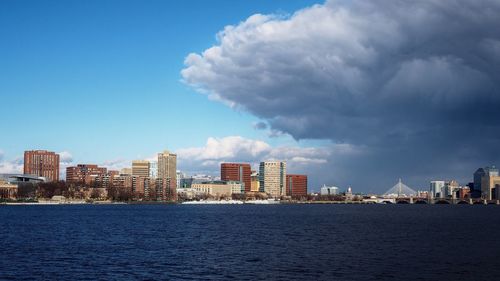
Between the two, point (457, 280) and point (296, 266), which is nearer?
point (457, 280)

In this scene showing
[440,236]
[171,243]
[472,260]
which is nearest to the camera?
[472,260]

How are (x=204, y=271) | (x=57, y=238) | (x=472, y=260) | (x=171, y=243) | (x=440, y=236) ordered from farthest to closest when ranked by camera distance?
(x=440, y=236) < (x=57, y=238) < (x=171, y=243) < (x=472, y=260) < (x=204, y=271)

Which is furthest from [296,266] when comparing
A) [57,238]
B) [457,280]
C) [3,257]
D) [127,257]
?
[57,238]

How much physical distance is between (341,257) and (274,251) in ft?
30.9

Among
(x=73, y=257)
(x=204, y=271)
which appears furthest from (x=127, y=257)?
(x=204, y=271)

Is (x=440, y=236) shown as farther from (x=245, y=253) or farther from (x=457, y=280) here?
(x=457, y=280)

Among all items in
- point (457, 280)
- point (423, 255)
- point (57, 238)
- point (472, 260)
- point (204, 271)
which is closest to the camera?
point (457, 280)

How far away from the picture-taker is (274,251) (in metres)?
70.9

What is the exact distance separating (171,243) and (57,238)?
2045 cm

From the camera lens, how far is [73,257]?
6469 centimetres

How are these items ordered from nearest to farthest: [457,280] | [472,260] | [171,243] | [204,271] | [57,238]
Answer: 1. [457,280]
2. [204,271]
3. [472,260]
4. [171,243]
5. [57,238]

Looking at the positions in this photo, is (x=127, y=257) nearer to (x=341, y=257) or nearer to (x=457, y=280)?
(x=341, y=257)

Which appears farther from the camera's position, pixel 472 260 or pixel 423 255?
pixel 423 255

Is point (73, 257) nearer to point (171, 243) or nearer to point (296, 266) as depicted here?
point (171, 243)
